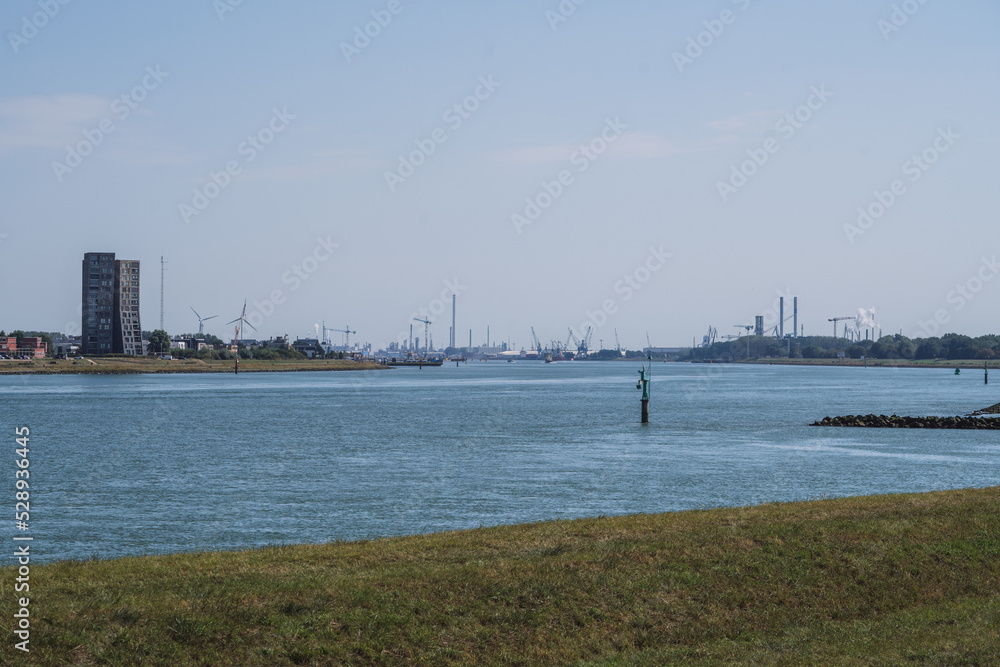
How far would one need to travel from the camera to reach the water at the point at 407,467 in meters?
31.2

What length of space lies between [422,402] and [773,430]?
172 ft

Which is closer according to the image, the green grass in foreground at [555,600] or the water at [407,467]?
the green grass in foreground at [555,600]

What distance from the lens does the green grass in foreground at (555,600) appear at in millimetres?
13070

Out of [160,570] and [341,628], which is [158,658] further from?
[160,570]

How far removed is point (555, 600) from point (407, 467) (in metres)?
33.5

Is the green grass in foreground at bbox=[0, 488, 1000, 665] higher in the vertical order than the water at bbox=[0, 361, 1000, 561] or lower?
higher

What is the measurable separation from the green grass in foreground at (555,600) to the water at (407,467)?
10941 millimetres

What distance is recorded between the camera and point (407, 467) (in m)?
48.1

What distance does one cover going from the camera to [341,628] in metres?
13.6

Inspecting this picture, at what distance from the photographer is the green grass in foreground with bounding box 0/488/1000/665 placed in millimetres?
13070

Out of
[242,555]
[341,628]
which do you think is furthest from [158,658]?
[242,555]

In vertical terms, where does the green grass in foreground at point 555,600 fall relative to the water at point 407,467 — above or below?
above

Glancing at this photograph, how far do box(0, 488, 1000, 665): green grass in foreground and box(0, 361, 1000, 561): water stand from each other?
35.9 feet

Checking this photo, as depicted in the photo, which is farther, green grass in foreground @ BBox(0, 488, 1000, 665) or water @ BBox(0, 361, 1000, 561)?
water @ BBox(0, 361, 1000, 561)
